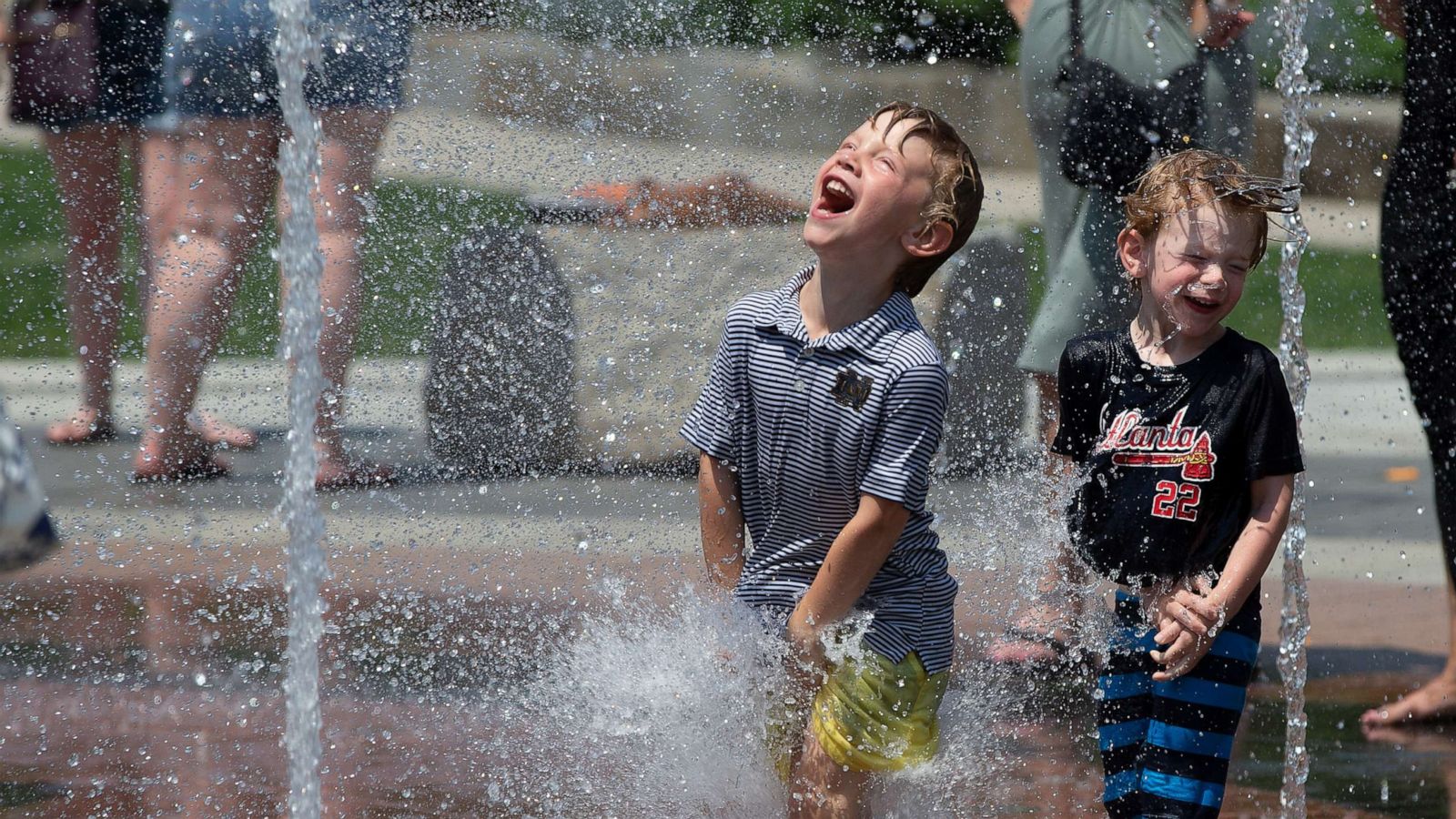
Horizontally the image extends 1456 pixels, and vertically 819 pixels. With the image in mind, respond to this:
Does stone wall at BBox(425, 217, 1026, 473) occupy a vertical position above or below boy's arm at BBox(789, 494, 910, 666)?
below

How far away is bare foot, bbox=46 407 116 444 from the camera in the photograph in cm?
475

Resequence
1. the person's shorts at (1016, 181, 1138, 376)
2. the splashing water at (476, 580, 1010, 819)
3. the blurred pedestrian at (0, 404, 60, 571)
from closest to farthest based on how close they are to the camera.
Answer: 1. the blurred pedestrian at (0, 404, 60, 571)
2. the splashing water at (476, 580, 1010, 819)
3. the person's shorts at (1016, 181, 1138, 376)

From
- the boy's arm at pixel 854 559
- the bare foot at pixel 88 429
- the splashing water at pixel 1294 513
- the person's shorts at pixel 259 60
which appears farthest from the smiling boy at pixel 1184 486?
the bare foot at pixel 88 429

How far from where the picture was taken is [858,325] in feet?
7.87

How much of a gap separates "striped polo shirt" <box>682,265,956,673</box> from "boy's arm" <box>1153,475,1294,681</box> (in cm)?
33

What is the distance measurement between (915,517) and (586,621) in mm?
1311

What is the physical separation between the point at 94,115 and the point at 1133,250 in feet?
10.4

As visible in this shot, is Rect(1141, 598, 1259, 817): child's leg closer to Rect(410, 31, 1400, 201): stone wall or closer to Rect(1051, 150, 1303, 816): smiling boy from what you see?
Rect(1051, 150, 1303, 816): smiling boy

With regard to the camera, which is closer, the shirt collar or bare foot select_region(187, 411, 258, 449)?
the shirt collar

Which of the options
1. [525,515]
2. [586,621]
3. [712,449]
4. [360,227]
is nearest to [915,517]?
[712,449]

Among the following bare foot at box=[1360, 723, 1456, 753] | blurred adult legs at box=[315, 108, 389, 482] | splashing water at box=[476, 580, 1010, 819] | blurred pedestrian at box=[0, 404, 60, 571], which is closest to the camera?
blurred pedestrian at box=[0, 404, 60, 571]

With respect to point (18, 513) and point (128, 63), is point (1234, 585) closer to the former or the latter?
point (18, 513)

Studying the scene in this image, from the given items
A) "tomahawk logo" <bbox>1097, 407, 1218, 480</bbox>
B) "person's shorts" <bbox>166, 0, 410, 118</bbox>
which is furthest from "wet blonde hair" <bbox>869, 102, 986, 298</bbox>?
"person's shorts" <bbox>166, 0, 410, 118</bbox>

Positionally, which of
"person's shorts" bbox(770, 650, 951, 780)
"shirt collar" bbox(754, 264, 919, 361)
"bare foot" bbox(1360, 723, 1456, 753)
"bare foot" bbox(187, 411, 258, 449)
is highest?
"shirt collar" bbox(754, 264, 919, 361)
